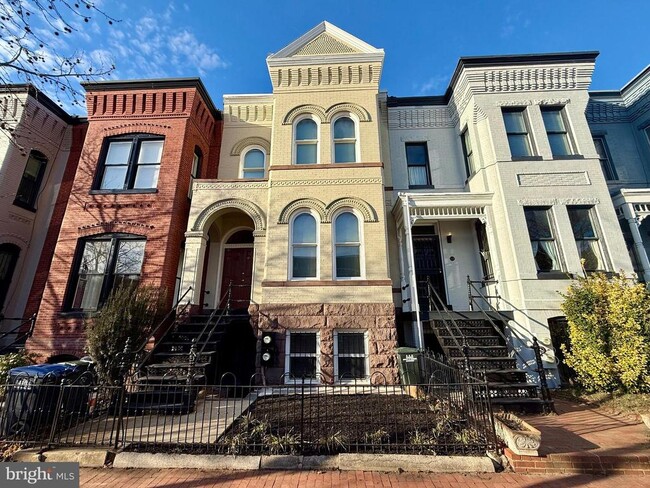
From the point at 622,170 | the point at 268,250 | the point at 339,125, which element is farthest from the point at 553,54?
the point at 268,250

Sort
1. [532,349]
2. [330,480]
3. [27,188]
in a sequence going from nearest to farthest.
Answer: [330,480]
[532,349]
[27,188]

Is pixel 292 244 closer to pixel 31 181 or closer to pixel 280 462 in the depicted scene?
pixel 280 462

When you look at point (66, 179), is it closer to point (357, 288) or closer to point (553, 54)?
point (357, 288)

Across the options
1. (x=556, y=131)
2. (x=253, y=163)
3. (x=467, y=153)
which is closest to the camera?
(x=556, y=131)

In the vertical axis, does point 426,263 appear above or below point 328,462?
above

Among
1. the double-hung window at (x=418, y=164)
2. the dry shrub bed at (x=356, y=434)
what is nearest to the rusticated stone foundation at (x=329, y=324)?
the dry shrub bed at (x=356, y=434)

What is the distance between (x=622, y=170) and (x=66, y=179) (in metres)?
21.7

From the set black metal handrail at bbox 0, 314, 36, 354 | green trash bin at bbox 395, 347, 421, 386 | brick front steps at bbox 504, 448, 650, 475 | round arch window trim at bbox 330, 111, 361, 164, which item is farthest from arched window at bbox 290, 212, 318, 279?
black metal handrail at bbox 0, 314, 36, 354

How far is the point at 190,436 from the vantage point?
493 cm

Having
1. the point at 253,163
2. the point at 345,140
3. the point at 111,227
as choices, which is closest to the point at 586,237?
the point at 345,140

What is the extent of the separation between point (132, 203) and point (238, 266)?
4075 millimetres

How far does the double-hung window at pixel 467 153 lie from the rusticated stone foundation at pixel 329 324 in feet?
21.0

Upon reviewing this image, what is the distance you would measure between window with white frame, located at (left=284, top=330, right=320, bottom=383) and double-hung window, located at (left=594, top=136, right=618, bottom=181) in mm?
12729
